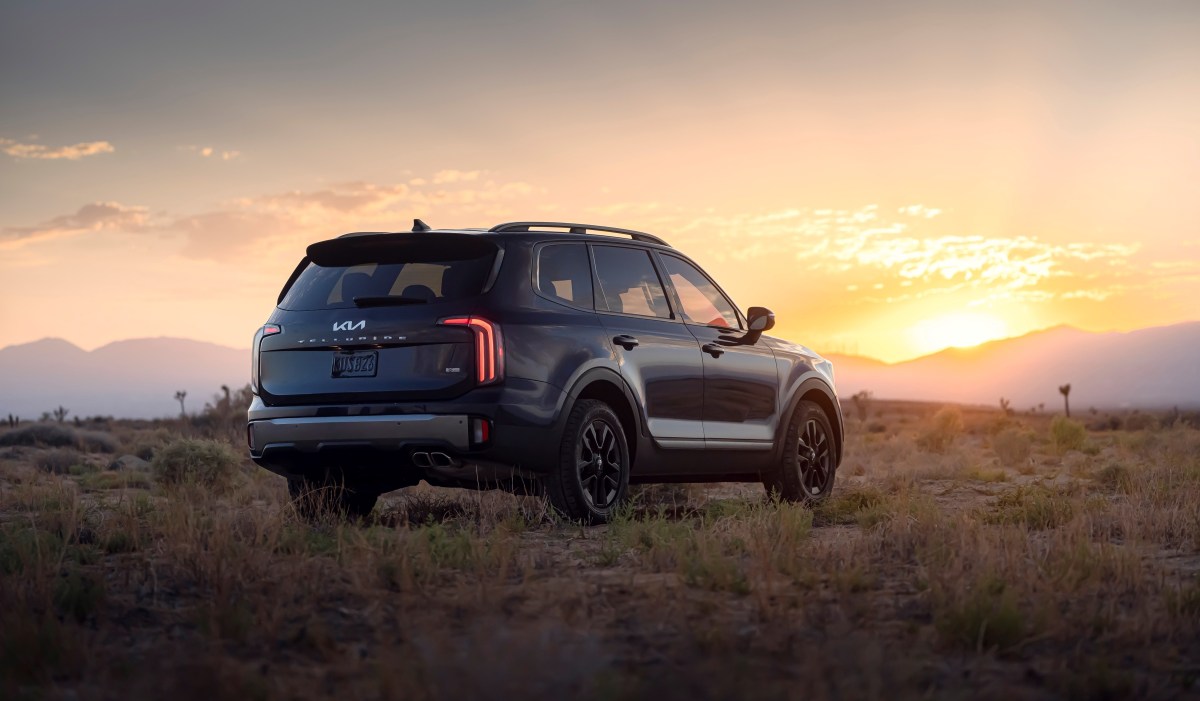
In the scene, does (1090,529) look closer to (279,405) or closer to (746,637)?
(746,637)

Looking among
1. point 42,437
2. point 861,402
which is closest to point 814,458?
point 42,437

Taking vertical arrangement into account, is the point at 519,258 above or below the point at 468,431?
above

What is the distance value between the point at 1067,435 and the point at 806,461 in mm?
14680

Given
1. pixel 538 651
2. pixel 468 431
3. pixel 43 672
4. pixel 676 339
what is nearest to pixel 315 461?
pixel 468 431

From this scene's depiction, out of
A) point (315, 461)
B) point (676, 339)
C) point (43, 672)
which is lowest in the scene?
point (43, 672)

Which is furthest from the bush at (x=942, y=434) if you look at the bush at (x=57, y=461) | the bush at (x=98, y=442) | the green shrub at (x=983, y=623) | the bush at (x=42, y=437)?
the green shrub at (x=983, y=623)

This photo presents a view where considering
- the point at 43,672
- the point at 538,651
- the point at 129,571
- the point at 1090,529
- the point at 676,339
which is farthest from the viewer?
the point at 676,339

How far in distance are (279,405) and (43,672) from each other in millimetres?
3819

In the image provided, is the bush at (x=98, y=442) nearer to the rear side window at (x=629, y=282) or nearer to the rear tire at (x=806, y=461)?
the rear tire at (x=806, y=461)

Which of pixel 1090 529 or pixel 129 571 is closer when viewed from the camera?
pixel 129 571

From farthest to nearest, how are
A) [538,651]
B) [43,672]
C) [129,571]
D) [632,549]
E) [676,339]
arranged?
[676,339] < [632,549] < [129,571] < [43,672] < [538,651]

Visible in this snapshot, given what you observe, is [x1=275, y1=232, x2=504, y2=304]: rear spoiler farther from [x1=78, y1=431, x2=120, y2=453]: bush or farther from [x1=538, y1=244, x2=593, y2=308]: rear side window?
[x1=78, y1=431, x2=120, y2=453]: bush

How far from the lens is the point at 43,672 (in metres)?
4.92

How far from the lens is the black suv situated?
8.06 m
